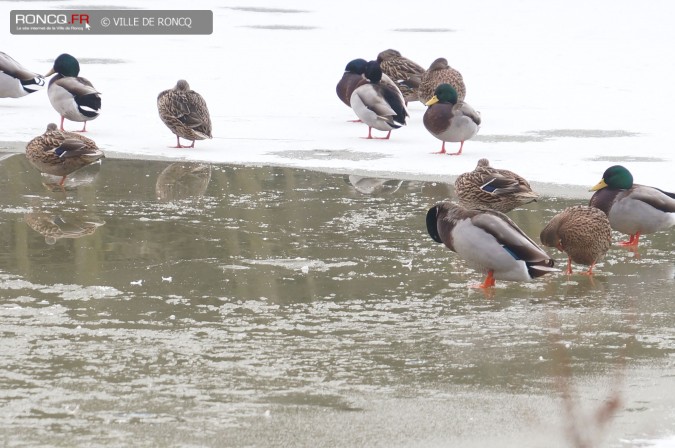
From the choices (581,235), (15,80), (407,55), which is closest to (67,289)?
(581,235)

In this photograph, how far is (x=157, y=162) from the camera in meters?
10.7

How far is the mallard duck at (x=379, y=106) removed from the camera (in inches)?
486

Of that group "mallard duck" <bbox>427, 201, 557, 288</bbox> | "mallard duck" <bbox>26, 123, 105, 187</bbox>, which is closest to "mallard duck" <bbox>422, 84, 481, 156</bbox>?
"mallard duck" <bbox>26, 123, 105, 187</bbox>

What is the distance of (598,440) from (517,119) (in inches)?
363

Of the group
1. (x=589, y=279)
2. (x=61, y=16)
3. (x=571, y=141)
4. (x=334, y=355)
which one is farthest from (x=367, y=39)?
(x=334, y=355)

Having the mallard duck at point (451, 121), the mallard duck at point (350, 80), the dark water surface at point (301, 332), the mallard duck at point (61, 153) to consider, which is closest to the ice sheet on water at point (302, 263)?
the dark water surface at point (301, 332)

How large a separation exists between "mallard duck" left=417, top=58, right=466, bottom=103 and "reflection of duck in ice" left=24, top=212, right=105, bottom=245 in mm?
6154

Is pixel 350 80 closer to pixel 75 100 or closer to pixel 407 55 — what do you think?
pixel 75 100

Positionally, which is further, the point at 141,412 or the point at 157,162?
the point at 157,162

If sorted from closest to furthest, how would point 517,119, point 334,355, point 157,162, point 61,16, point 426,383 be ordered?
Answer: point 426,383, point 334,355, point 157,162, point 517,119, point 61,16

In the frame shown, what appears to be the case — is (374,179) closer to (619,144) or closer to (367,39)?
(619,144)

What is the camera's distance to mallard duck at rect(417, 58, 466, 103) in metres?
13.6

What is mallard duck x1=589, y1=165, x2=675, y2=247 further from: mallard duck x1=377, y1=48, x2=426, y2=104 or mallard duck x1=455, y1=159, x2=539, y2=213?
mallard duck x1=377, y1=48, x2=426, y2=104

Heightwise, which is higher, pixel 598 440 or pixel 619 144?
pixel 619 144
